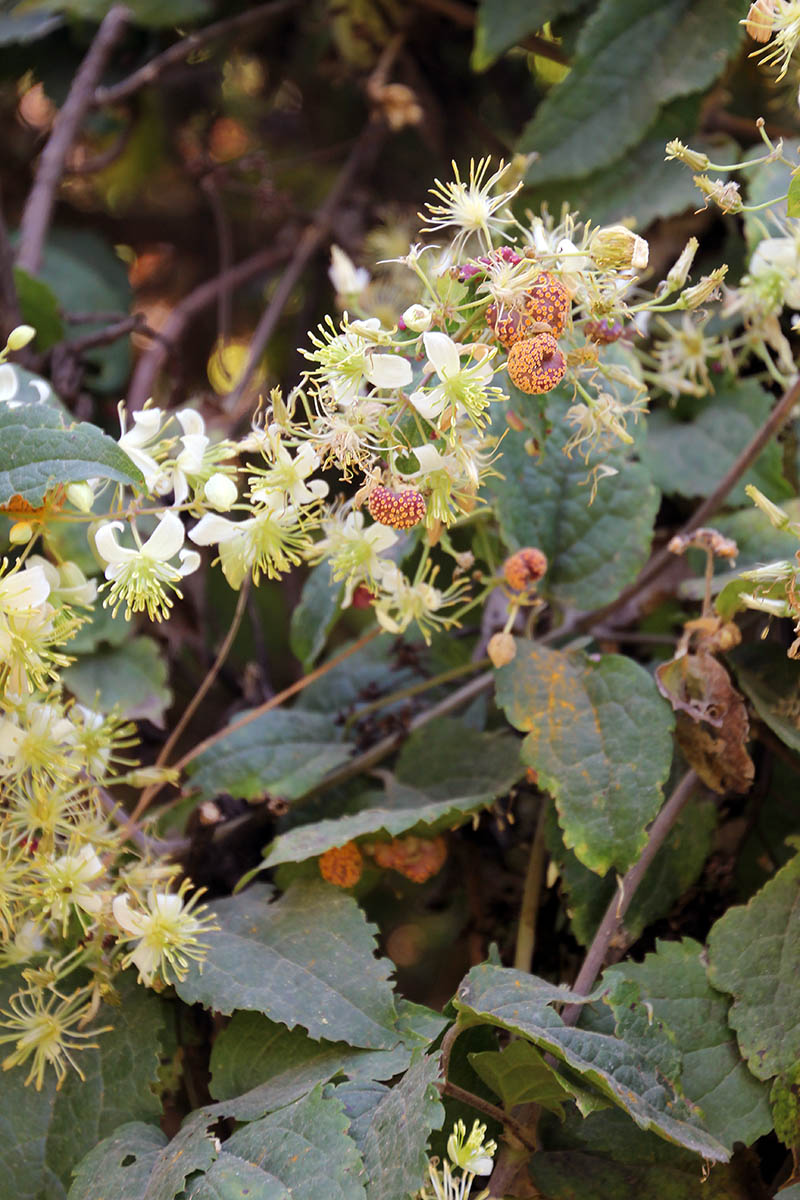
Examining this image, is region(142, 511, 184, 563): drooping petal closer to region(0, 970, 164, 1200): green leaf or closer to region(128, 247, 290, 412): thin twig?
region(0, 970, 164, 1200): green leaf

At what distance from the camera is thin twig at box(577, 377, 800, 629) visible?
72 centimetres

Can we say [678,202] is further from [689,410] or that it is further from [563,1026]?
[563,1026]

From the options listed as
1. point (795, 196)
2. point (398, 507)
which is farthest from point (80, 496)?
point (795, 196)

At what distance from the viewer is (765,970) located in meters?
0.66

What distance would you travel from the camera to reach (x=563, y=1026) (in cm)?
60

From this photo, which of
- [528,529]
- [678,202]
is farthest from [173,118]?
[528,529]

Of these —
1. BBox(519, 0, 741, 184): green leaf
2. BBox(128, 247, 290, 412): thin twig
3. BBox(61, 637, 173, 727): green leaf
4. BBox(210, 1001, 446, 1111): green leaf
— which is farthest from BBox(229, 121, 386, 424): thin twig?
BBox(210, 1001, 446, 1111): green leaf

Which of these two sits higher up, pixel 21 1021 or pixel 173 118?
pixel 173 118

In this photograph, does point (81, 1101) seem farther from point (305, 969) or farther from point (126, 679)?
point (126, 679)

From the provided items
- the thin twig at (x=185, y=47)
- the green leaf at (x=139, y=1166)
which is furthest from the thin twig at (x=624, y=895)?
the thin twig at (x=185, y=47)

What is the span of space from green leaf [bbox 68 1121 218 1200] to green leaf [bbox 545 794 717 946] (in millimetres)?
275

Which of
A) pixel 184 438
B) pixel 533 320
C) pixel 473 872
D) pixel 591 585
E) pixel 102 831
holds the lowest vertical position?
pixel 473 872

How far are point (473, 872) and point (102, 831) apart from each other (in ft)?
1.03

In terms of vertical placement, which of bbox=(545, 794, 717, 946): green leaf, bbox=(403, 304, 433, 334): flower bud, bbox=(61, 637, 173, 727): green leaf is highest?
bbox=(403, 304, 433, 334): flower bud
